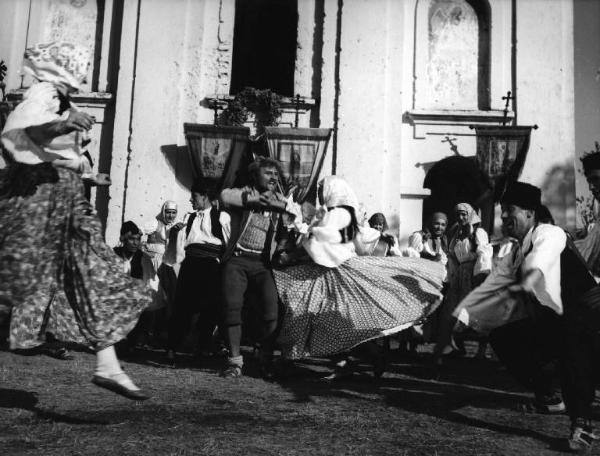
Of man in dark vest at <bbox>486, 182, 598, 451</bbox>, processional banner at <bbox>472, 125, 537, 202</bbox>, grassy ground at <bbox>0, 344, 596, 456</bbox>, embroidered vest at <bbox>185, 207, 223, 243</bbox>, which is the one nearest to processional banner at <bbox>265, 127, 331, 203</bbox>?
processional banner at <bbox>472, 125, 537, 202</bbox>

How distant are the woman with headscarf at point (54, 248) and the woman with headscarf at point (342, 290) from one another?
7.68 ft

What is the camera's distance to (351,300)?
18.7 ft

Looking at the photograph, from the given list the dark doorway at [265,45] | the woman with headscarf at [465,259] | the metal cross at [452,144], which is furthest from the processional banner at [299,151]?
the woman with headscarf at [465,259]

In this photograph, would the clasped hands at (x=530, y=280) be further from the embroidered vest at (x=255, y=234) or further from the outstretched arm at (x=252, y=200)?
the embroidered vest at (x=255, y=234)

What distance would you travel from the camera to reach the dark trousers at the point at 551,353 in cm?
367

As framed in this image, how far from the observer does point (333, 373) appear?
5789 millimetres

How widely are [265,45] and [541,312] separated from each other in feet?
37.6

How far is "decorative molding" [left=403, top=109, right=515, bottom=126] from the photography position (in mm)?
13117

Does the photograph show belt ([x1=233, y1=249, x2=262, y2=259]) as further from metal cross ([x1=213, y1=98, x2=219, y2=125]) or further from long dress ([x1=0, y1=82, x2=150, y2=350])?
metal cross ([x1=213, y1=98, x2=219, y2=125])

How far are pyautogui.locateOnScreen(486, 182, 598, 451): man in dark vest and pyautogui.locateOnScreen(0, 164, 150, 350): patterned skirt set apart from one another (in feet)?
8.30

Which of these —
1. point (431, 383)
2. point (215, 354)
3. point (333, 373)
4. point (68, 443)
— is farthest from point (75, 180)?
point (215, 354)

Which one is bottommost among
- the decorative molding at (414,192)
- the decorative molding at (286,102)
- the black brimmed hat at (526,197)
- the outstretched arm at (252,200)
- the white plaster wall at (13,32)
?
the black brimmed hat at (526,197)

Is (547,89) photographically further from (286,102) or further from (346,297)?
(346,297)

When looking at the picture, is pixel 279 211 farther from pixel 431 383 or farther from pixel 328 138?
pixel 328 138
